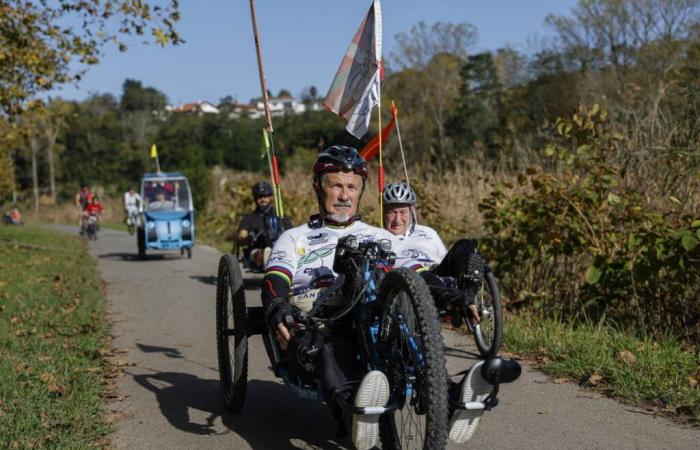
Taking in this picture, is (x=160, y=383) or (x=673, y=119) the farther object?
(x=673, y=119)

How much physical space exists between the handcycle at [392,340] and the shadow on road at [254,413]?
441mm

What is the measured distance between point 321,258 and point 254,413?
128 centimetres

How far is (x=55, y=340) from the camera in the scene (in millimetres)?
7781

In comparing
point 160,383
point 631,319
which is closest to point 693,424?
point 631,319

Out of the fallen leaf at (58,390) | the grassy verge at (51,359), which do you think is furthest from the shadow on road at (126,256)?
the fallen leaf at (58,390)

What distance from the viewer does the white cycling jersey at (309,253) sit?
458cm

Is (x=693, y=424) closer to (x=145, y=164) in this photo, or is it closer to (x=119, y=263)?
(x=119, y=263)

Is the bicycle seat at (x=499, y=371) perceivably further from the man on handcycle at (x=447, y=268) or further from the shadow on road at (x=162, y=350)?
the shadow on road at (x=162, y=350)

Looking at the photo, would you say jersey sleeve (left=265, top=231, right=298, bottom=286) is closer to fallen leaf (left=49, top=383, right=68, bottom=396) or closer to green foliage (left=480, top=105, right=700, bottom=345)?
fallen leaf (left=49, top=383, right=68, bottom=396)

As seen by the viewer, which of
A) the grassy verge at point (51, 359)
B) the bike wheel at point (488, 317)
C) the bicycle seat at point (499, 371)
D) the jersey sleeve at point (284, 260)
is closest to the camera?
the bicycle seat at point (499, 371)

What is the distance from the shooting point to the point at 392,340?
3.68 m

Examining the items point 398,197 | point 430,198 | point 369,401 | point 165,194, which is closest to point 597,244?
point 398,197

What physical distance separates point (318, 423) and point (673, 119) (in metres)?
5.42

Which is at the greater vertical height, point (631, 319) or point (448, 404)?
point (448, 404)
